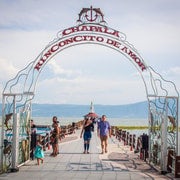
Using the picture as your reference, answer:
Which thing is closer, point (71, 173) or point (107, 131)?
point (71, 173)

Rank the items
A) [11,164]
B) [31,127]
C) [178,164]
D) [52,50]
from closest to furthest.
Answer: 1. [178,164]
2. [11,164]
3. [52,50]
4. [31,127]

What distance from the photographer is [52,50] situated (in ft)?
52.7

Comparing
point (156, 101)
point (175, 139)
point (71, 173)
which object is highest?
point (156, 101)

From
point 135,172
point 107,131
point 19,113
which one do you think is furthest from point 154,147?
point 19,113

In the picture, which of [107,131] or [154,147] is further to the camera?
[107,131]

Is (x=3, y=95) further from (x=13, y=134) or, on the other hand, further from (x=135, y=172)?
(x=135, y=172)

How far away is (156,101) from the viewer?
1609cm

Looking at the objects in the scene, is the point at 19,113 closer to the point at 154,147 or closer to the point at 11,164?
the point at 11,164

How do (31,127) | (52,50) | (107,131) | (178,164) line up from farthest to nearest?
1. (107,131)
2. (31,127)
3. (52,50)
4. (178,164)

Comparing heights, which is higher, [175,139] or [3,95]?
[3,95]

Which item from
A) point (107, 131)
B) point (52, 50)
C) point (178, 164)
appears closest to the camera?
point (178, 164)

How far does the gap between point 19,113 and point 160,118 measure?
4.40 m

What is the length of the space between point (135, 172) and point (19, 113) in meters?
4.04

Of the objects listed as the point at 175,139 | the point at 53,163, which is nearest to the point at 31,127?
the point at 53,163
